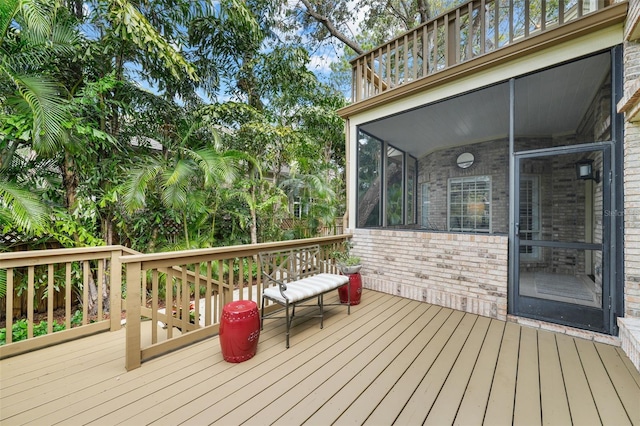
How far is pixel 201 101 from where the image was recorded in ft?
18.5

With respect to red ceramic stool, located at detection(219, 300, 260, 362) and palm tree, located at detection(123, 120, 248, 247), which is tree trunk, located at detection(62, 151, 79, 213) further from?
red ceramic stool, located at detection(219, 300, 260, 362)

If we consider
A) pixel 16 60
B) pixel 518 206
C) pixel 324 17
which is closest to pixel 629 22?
pixel 518 206

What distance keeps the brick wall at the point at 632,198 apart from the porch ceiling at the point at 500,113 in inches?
16.9

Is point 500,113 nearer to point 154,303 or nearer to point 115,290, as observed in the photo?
point 154,303

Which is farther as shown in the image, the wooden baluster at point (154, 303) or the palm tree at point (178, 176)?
the palm tree at point (178, 176)

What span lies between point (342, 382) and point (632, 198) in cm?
314

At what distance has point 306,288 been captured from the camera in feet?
9.45

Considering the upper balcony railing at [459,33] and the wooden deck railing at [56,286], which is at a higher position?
the upper balcony railing at [459,33]

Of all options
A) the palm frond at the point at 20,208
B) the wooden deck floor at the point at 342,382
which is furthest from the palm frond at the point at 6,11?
the wooden deck floor at the point at 342,382

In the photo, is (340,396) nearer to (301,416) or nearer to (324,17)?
(301,416)

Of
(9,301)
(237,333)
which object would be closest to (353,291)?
(237,333)

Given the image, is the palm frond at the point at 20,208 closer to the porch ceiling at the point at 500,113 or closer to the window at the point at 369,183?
the window at the point at 369,183

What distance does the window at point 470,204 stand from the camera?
6.26 meters

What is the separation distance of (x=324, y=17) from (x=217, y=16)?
13.0ft
